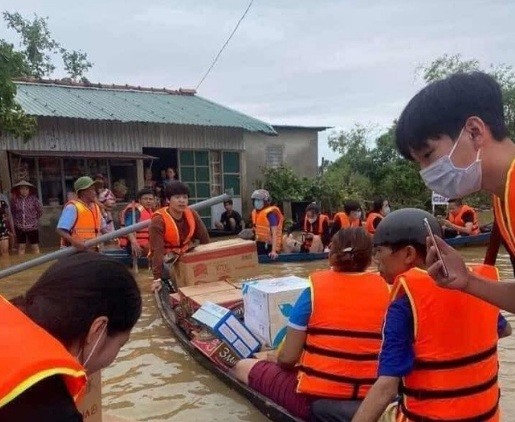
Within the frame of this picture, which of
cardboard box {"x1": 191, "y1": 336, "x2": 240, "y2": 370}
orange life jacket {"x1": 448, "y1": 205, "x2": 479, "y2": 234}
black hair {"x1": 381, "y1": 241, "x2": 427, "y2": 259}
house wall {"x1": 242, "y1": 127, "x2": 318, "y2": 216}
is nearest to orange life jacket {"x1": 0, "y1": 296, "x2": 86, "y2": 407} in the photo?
black hair {"x1": 381, "y1": 241, "x2": 427, "y2": 259}

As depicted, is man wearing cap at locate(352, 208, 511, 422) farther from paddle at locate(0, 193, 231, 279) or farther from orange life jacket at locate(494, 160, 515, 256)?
paddle at locate(0, 193, 231, 279)

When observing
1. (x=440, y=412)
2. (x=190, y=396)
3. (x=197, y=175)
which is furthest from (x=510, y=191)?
(x=197, y=175)

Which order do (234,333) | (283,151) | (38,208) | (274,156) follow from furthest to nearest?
(283,151) → (274,156) → (38,208) → (234,333)

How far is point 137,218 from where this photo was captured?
31.7 ft

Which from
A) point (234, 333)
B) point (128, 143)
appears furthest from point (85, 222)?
point (128, 143)

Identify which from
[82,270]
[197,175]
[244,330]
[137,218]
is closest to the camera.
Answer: [82,270]

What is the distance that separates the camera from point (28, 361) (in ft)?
3.48

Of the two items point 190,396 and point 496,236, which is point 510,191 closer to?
point 496,236

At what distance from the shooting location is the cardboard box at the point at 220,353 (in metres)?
4.01

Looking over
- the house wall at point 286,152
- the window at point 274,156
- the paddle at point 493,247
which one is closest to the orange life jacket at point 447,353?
the paddle at point 493,247

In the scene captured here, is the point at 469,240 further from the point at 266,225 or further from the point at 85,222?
the point at 85,222

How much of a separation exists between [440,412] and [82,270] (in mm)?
1370

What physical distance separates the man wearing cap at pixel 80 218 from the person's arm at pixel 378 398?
194 inches

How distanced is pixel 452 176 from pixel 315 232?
30.2 feet
